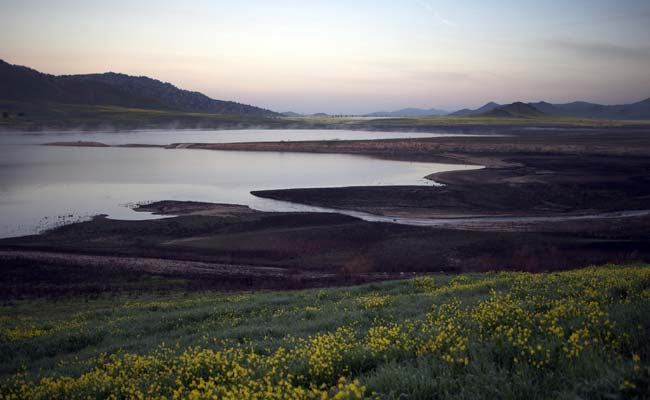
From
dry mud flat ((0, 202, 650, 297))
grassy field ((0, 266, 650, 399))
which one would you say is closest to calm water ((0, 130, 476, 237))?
dry mud flat ((0, 202, 650, 297))

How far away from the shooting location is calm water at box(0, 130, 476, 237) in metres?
Answer: 42.4

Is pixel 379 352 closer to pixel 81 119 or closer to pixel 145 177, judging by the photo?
pixel 145 177

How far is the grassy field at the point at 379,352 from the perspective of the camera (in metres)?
5.02

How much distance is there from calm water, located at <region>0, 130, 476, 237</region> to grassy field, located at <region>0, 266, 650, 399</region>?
29362 mm

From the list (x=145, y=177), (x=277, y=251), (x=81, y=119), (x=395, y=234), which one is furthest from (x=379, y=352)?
(x=81, y=119)

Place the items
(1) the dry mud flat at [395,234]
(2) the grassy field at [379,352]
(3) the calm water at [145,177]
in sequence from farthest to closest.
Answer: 1. (3) the calm water at [145,177]
2. (1) the dry mud flat at [395,234]
3. (2) the grassy field at [379,352]

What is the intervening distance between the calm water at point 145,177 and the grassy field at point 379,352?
Result: 29362 millimetres

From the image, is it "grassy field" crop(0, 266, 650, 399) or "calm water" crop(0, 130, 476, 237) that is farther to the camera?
"calm water" crop(0, 130, 476, 237)

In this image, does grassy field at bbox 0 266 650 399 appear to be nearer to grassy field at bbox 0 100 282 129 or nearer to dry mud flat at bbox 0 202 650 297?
dry mud flat at bbox 0 202 650 297

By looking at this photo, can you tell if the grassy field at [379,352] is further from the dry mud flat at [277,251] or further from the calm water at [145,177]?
the calm water at [145,177]

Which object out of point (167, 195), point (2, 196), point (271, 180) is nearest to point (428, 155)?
point (271, 180)

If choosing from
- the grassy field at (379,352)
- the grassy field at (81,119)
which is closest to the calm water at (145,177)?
the grassy field at (379,352)

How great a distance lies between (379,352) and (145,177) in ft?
201

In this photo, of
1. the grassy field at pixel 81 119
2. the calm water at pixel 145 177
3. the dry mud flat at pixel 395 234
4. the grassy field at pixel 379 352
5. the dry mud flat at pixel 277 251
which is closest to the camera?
the grassy field at pixel 379 352
